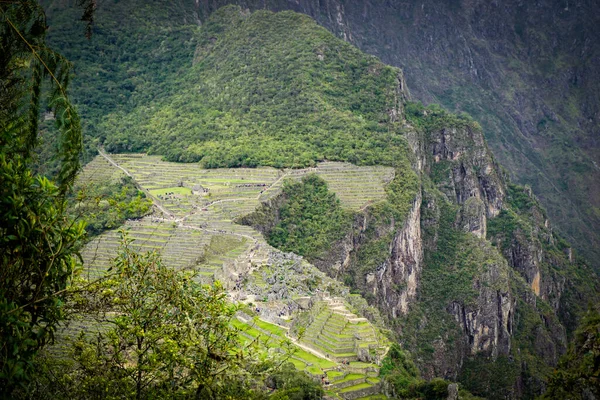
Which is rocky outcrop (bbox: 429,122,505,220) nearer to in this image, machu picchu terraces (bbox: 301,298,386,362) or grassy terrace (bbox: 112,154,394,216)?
grassy terrace (bbox: 112,154,394,216)

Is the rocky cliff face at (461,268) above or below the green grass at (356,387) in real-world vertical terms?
below

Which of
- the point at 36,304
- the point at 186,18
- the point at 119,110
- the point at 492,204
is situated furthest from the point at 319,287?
the point at 186,18

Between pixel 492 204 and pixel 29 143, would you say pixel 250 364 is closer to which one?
pixel 29 143

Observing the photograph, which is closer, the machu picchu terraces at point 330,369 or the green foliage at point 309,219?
the machu picchu terraces at point 330,369

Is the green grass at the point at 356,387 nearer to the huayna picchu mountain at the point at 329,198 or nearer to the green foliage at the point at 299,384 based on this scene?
the huayna picchu mountain at the point at 329,198

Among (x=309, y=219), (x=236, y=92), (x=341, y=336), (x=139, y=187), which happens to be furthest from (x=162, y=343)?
(x=236, y=92)

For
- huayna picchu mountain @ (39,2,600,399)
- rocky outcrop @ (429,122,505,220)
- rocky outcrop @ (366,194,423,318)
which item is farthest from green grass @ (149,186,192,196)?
rocky outcrop @ (429,122,505,220)

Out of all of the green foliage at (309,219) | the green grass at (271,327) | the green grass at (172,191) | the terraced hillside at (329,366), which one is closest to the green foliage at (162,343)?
the terraced hillside at (329,366)
